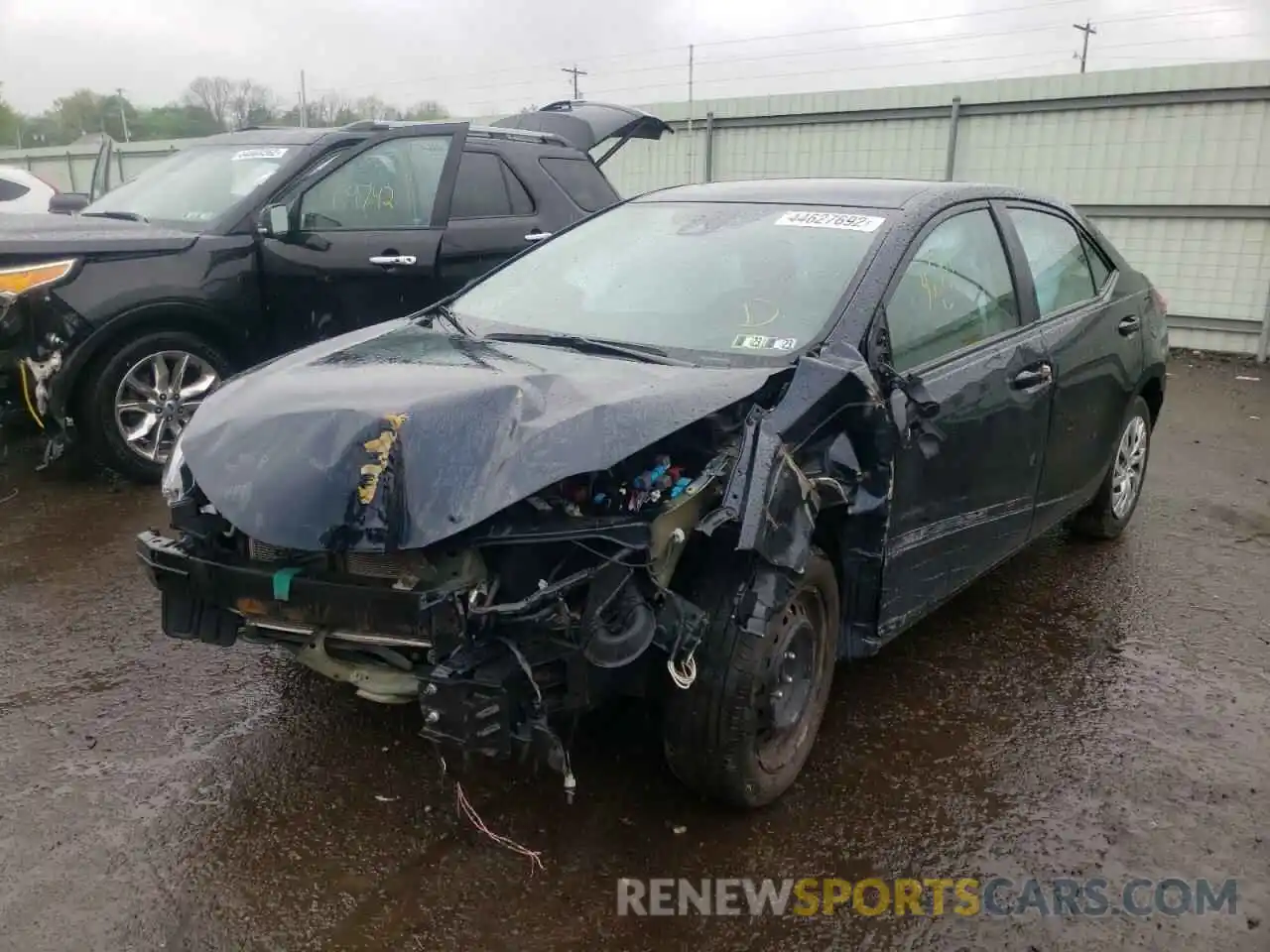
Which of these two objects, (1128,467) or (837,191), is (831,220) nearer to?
(837,191)

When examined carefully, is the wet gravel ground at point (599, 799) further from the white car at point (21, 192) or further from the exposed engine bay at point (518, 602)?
the white car at point (21, 192)

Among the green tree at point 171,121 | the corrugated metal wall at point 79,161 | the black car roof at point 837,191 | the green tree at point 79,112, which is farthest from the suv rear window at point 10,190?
the green tree at point 79,112

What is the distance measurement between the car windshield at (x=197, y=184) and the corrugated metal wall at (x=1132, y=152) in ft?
25.9

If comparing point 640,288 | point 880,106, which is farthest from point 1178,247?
point 640,288

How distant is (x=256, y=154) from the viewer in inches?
247

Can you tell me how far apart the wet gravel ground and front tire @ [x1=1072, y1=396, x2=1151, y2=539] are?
2.40 feet

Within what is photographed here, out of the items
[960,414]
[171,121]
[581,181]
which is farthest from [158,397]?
[171,121]

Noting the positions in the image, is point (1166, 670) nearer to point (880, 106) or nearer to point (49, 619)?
point (49, 619)

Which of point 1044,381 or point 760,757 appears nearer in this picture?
point 760,757

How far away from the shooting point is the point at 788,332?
3195 mm

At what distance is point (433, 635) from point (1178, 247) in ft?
34.5

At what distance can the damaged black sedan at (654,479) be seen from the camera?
8.04 feet

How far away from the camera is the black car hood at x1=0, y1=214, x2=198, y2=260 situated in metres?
5.18

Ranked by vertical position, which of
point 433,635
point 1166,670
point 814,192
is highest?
point 814,192
